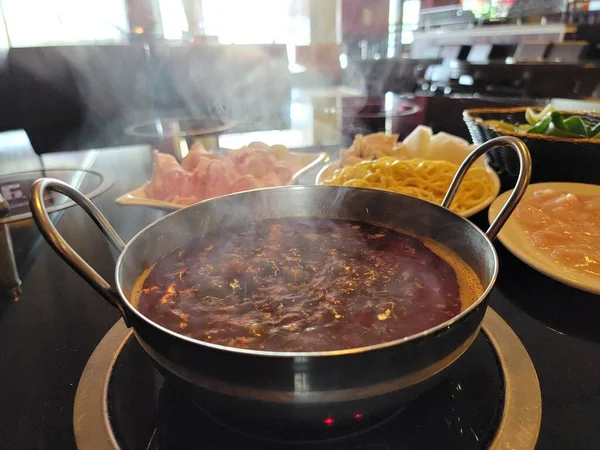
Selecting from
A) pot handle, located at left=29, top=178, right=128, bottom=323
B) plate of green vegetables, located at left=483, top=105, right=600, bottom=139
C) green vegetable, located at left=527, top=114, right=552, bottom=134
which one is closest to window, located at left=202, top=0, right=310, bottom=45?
plate of green vegetables, located at left=483, top=105, right=600, bottom=139

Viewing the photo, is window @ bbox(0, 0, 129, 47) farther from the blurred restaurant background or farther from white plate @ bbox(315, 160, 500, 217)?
white plate @ bbox(315, 160, 500, 217)

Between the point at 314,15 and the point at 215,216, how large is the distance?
13.6 metres

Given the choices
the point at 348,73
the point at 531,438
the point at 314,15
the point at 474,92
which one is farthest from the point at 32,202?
the point at 314,15

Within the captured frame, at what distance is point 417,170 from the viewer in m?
2.22

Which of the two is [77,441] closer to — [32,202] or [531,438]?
[32,202]

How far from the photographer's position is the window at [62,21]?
173 inches

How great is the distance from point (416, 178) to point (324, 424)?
1.61 m

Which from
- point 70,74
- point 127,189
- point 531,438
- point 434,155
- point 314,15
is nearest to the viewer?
point 531,438

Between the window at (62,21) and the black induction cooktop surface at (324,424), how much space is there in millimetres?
4330

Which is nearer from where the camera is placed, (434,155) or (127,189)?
(127,189)

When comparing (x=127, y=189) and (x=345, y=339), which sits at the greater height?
(x=345, y=339)

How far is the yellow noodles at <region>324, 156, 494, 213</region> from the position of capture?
6.61 ft

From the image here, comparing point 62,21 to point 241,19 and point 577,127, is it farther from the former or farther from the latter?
point 577,127

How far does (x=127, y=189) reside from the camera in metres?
2.32
